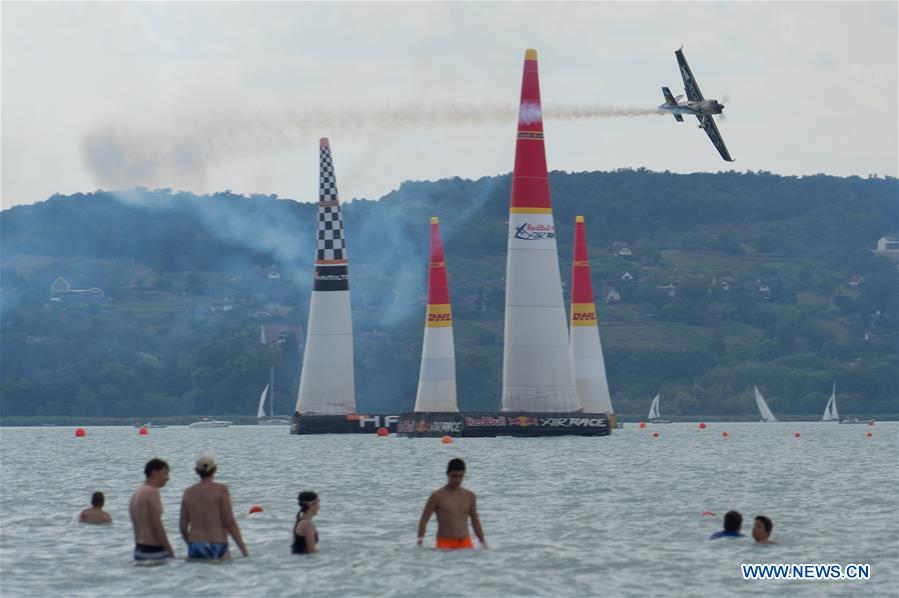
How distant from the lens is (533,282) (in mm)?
70938

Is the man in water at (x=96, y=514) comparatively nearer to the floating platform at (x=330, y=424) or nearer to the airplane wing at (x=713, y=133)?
the airplane wing at (x=713, y=133)

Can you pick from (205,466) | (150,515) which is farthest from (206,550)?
(205,466)

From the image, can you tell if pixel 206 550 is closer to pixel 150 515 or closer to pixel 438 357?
pixel 150 515

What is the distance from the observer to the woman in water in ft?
94.2

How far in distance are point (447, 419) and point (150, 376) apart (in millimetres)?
126511

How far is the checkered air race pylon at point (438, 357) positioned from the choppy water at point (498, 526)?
12608 mm

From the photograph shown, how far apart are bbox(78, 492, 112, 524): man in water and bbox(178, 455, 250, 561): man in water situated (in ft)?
26.5

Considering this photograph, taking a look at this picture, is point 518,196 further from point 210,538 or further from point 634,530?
point 210,538

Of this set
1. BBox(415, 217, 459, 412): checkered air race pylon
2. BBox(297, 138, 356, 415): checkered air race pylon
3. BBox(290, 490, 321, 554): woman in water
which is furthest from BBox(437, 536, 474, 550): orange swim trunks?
BBox(297, 138, 356, 415): checkered air race pylon

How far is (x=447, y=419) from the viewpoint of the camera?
77562 millimetres

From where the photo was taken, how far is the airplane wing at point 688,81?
6625 cm

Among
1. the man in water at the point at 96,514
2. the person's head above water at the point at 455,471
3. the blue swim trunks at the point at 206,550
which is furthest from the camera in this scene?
the man in water at the point at 96,514

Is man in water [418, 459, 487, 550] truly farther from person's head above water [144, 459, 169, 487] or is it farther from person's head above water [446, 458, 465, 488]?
person's head above water [144, 459, 169, 487]

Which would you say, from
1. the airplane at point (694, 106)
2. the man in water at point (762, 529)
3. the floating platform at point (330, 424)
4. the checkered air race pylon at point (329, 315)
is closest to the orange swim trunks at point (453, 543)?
the man in water at point (762, 529)
